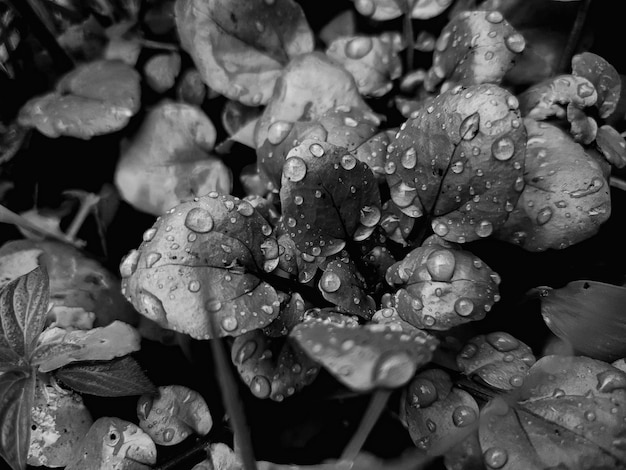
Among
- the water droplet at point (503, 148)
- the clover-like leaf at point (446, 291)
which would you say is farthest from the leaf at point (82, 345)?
the water droplet at point (503, 148)

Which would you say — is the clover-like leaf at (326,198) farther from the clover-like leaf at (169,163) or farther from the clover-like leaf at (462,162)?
the clover-like leaf at (169,163)

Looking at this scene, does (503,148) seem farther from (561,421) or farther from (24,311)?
(24,311)

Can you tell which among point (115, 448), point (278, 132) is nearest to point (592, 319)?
point (278, 132)

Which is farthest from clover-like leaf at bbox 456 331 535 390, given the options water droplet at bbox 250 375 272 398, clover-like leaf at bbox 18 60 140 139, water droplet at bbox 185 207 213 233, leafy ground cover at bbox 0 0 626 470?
clover-like leaf at bbox 18 60 140 139

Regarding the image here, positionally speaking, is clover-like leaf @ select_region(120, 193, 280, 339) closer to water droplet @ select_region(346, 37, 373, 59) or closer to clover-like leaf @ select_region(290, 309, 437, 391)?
clover-like leaf @ select_region(290, 309, 437, 391)

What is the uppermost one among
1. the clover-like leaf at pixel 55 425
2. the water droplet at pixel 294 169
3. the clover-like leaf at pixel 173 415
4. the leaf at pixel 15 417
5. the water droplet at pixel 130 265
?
the water droplet at pixel 294 169

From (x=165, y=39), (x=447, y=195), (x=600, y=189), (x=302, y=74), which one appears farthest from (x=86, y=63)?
(x=600, y=189)

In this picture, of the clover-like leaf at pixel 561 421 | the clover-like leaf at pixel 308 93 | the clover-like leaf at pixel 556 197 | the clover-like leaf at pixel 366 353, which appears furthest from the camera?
the clover-like leaf at pixel 308 93
